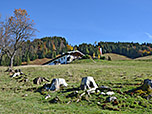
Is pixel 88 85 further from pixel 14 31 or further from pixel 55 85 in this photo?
pixel 14 31

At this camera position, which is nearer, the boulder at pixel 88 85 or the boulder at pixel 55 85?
the boulder at pixel 88 85

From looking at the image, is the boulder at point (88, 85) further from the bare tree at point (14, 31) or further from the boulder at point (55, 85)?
the bare tree at point (14, 31)

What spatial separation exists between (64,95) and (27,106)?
404 centimetres

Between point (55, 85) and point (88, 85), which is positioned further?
point (55, 85)

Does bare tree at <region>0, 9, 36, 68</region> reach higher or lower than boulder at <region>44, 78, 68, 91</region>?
higher

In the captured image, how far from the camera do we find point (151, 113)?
33.3ft

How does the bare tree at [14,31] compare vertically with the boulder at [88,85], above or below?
above

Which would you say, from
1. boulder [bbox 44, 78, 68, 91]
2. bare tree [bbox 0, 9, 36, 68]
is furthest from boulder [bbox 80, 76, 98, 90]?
bare tree [bbox 0, 9, 36, 68]

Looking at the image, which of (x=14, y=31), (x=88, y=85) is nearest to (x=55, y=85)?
(x=88, y=85)

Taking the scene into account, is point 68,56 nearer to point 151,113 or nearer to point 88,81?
point 88,81

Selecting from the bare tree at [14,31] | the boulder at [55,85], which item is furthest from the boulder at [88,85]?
the bare tree at [14,31]

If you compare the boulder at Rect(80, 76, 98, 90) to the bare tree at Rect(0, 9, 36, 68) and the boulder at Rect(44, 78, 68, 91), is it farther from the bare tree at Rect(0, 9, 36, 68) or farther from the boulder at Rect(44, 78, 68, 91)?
the bare tree at Rect(0, 9, 36, 68)

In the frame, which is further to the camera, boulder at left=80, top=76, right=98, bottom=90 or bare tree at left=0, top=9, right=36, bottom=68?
bare tree at left=0, top=9, right=36, bottom=68

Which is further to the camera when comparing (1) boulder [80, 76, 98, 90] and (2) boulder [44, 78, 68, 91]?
(2) boulder [44, 78, 68, 91]
